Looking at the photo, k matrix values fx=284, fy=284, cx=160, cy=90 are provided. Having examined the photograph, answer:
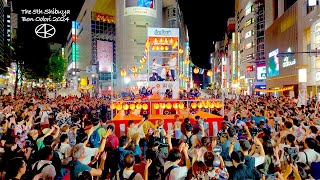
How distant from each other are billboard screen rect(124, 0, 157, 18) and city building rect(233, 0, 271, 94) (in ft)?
78.5

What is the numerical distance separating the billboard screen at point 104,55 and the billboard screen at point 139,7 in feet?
38.4

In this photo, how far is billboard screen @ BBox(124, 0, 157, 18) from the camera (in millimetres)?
52181

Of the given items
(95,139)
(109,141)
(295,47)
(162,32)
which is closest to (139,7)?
(295,47)

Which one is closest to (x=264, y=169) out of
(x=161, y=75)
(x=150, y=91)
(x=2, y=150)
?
Answer: (x=2, y=150)

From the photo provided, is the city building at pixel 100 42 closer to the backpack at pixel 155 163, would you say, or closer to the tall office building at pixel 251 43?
the tall office building at pixel 251 43

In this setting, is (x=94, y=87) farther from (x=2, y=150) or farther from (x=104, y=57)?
(x=2, y=150)

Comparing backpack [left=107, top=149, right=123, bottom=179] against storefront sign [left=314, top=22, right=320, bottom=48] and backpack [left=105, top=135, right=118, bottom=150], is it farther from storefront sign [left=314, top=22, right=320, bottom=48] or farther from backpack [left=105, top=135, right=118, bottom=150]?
storefront sign [left=314, top=22, right=320, bottom=48]

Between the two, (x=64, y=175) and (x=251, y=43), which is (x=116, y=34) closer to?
(x=251, y=43)

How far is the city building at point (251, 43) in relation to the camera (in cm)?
6000

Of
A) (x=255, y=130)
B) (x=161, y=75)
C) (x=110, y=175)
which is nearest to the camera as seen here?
(x=110, y=175)

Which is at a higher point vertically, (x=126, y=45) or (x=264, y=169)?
(x=126, y=45)

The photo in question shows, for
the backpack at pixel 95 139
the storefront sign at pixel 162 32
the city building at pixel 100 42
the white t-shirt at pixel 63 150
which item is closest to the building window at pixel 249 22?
the city building at pixel 100 42

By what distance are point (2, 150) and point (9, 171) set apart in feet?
7.01

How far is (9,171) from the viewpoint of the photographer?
14.1 ft
